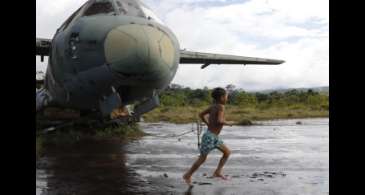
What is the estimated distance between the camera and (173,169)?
27.2 feet

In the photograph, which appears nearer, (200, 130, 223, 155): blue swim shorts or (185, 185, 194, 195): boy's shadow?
(185, 185, 194, 195): boy's shadow

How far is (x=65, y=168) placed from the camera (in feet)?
27.5

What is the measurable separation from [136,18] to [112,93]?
1.49 metres

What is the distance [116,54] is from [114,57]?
73 millimetres

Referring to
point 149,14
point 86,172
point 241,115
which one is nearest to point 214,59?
point 149,14

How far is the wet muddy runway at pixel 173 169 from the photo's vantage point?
6430mm

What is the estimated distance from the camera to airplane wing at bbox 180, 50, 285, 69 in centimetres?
1673

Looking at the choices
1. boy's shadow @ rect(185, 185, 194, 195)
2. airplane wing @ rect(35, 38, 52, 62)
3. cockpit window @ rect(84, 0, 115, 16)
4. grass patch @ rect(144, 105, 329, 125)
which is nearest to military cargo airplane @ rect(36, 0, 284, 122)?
cockpit window @ rect(84, 0, 115, 16)

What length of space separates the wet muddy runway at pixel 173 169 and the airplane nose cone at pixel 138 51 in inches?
67.4

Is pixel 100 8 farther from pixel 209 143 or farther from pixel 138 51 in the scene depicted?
pixel 209 143

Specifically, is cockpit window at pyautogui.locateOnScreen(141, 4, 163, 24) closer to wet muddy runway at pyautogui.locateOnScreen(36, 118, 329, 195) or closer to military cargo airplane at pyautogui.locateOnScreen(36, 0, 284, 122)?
military cargo airplane at pyautogui.locateOnScreen(36, 0, 284, 122)
